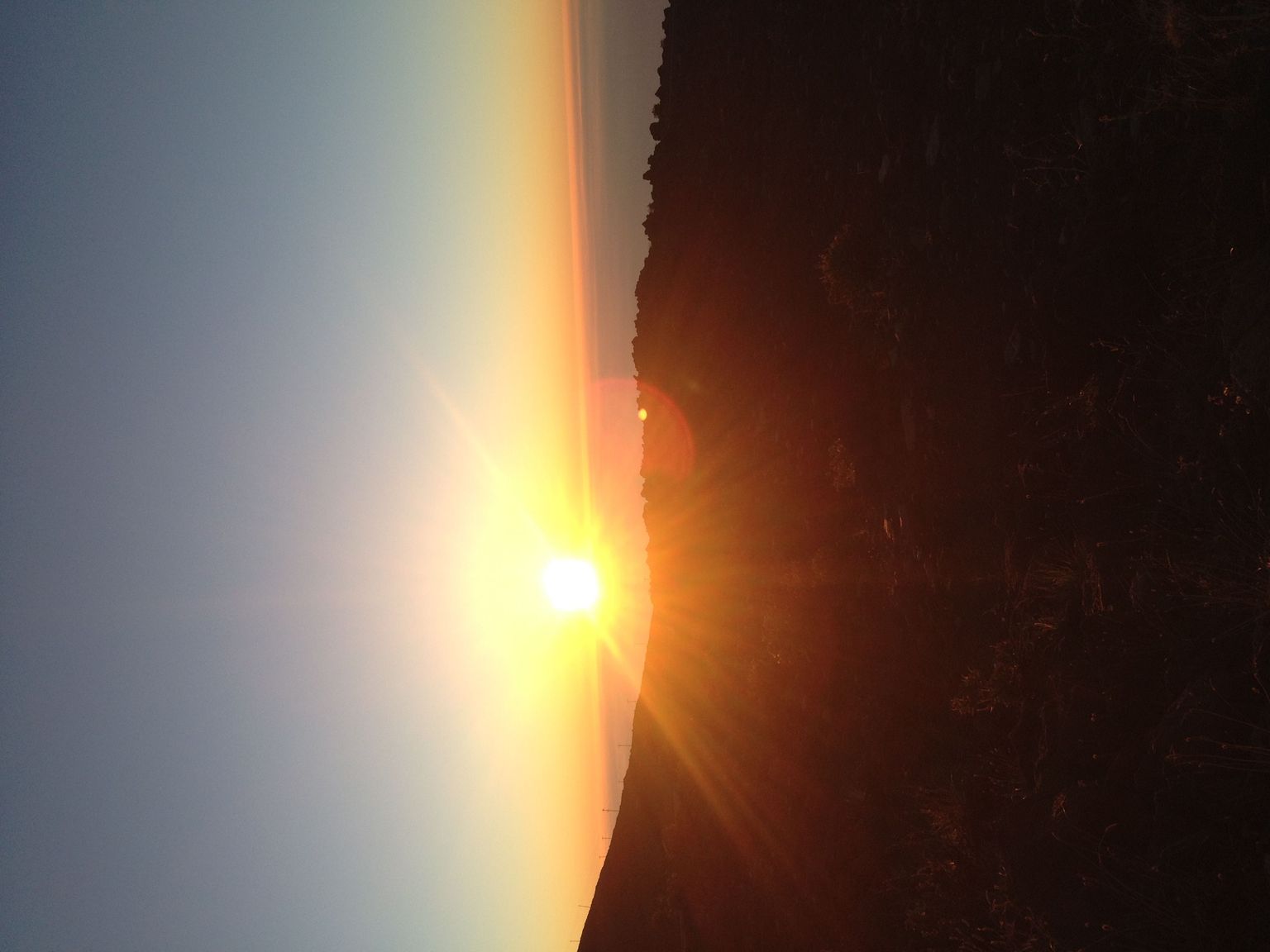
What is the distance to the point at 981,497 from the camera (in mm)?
6004

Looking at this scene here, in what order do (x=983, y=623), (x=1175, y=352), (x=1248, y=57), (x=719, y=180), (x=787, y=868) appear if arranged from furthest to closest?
(x=719, y=180)
(x=787, y=868)
(x=983, y=623)
(x=1175, y=352)
(x=1248, y=57)

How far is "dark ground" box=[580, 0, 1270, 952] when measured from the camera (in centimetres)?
414

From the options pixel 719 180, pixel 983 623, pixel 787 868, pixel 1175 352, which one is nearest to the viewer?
pixel 1175 352

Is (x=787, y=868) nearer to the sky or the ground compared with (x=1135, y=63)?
nearer to the ground

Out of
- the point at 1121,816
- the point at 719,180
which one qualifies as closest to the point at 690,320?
the point at 719,180

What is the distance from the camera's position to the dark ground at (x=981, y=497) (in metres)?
4.14

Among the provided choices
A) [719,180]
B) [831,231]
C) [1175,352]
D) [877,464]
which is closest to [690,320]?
[719,180]

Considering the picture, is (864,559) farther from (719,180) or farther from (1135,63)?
(719,180)

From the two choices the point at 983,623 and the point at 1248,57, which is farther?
the point at 983,623

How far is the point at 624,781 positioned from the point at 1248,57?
11707 millimetres

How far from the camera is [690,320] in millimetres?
12516

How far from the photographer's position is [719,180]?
38.6 ft

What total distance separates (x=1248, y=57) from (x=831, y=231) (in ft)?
15.0

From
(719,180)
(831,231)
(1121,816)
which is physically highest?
(719,180)
